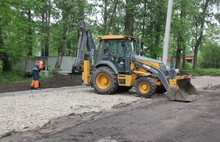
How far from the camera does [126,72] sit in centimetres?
1396

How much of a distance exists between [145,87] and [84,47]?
3494 millimetres

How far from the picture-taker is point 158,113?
377 inches

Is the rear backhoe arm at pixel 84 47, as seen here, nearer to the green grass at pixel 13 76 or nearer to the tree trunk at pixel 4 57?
the green grass at pixel 13 76

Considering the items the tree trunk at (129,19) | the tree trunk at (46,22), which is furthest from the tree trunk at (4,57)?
the tree trunk at (129,19)

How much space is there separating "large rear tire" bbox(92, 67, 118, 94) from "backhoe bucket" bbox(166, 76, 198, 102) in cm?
234

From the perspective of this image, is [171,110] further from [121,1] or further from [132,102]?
[121,1]

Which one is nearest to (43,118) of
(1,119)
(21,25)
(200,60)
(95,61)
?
(1,119)

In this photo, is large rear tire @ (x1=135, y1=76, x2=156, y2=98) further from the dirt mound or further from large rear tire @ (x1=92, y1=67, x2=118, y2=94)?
the dirt mound

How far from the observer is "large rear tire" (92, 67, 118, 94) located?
13.9 m

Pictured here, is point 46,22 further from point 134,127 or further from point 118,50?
point 134,127

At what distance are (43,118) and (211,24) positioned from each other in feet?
126

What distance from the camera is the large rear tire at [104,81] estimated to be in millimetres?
13906

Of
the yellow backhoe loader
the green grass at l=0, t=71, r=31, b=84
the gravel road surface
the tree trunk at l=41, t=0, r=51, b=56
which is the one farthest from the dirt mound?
the tree trunk at l=41, t=0, r=51, b=56

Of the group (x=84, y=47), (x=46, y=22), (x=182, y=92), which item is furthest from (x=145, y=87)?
(x=46, y=22)
